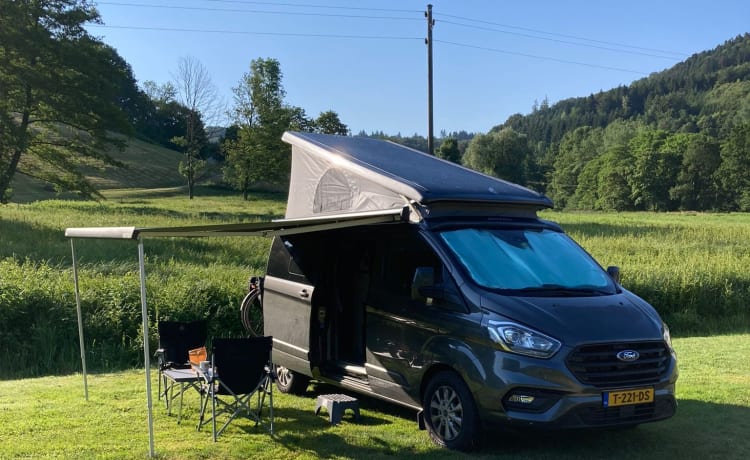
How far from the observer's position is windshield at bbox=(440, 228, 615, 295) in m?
6.02

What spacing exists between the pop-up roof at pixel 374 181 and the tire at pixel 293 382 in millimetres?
2091

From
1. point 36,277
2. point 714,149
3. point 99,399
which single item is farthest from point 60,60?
point 714,149

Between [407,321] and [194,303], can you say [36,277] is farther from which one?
[407,321]

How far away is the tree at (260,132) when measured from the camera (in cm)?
5081

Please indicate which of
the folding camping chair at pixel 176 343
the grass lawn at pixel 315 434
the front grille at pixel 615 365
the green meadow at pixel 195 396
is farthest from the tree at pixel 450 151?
the front grille at pixel 615 365

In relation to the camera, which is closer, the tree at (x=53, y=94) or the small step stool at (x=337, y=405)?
the small step stool at (x=337, y=405)

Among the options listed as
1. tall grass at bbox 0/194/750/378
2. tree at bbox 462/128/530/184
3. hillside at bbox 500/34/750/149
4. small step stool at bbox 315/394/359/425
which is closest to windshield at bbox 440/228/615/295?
small step stool at bbox 315/394/359/425

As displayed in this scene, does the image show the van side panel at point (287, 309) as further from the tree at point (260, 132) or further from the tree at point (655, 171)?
the tree at point (655, 171)

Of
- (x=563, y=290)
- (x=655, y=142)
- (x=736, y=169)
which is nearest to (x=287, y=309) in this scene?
(x=563, y=290)

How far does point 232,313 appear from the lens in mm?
12938

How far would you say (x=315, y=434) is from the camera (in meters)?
6.52

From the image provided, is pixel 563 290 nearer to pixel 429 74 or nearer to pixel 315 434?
pixel 315 434

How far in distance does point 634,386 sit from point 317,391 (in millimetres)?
4426

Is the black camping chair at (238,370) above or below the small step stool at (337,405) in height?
above
